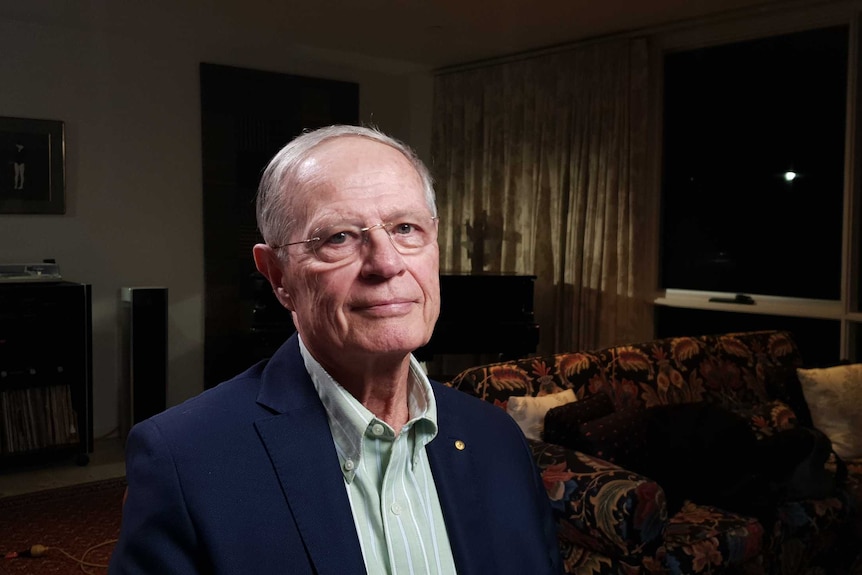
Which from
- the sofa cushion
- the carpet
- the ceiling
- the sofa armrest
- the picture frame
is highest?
the ceiling

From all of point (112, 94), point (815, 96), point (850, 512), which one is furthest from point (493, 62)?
point (850, 512)

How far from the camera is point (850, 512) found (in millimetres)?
3031

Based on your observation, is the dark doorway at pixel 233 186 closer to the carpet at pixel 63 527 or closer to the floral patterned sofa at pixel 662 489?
the carpet at pixel 63 527

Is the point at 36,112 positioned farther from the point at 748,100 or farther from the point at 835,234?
the point at 835,234

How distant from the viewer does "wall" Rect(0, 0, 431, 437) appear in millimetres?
4906

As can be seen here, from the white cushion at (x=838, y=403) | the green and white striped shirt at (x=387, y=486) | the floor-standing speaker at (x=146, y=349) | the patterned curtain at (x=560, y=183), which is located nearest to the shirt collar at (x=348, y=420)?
the green and white striped shirt at (x=387, y=486)

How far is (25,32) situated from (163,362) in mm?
2230

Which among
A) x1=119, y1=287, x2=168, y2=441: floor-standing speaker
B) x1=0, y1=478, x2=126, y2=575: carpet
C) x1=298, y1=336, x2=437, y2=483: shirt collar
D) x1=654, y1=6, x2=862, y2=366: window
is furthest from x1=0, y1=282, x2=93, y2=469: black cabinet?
x1=298, y1=336, x2=437, y2=483: shirt collar

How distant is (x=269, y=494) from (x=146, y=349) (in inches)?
168

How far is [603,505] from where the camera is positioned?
2.34 m

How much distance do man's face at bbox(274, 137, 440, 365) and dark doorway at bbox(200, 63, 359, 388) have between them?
4.60 meters

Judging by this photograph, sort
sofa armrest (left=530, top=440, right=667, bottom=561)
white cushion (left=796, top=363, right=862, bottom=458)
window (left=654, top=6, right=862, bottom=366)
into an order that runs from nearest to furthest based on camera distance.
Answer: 1. sofa armrest (left=530, top=440, right=667, bottom=561)
2. white cushion (left=796, top=363, right=862, bottom=458)
3. window (left=654, top=6, right=862, bottom=366)

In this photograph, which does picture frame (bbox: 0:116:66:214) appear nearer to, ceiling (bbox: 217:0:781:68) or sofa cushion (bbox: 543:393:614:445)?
ceiling (bbox: 217:0:781:68)

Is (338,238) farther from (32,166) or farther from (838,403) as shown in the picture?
(32,166)
